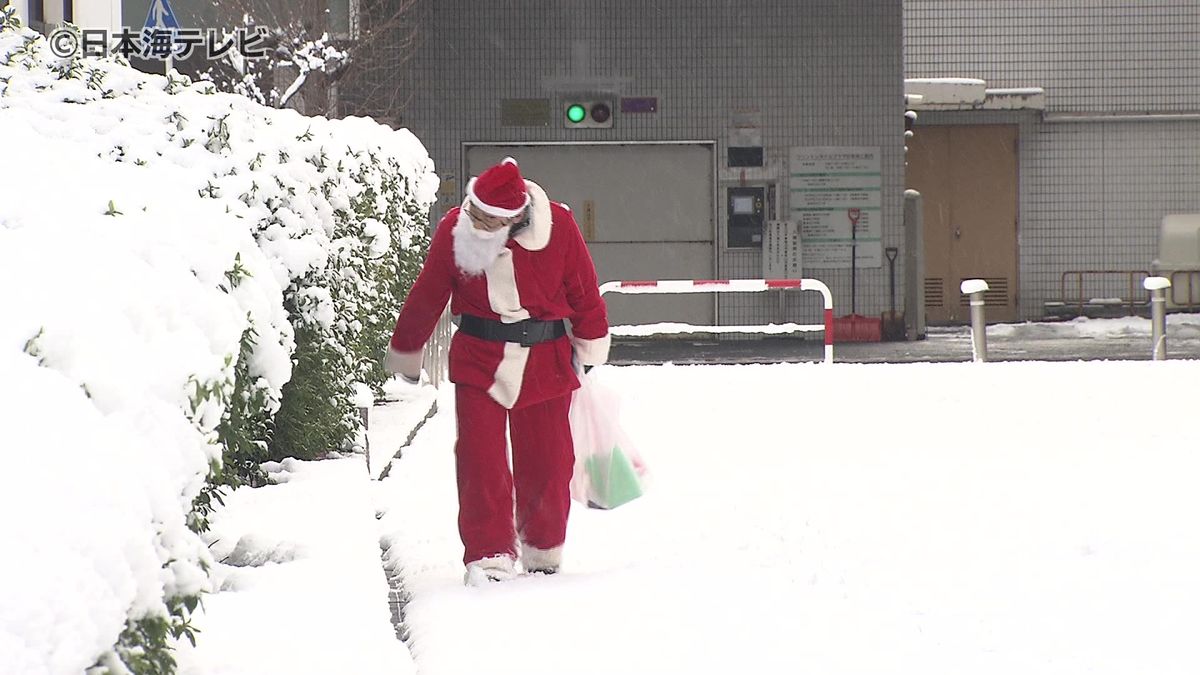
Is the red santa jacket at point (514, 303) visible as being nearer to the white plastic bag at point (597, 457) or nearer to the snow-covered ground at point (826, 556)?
the white plastic bag at point (597, 457)

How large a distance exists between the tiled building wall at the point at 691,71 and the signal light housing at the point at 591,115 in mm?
87

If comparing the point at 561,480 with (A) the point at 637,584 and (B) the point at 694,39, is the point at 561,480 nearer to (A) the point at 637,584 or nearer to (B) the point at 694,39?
(A) the point at 637,584

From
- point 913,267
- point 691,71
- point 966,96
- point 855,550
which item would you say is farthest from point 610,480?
point 966,96

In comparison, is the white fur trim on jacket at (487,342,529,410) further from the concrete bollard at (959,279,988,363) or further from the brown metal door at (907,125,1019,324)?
the brown metal door at (907,125,1019,324)

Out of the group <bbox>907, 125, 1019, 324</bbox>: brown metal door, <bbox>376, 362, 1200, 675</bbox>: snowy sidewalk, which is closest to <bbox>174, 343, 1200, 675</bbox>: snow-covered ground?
<bbox>376, 362, 1200, 675</bbox>: snowy sidewalk

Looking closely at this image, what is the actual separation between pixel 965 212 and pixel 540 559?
66.7 ft

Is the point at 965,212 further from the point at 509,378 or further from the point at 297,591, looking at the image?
the point at 297,591

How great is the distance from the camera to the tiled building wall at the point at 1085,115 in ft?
83.8

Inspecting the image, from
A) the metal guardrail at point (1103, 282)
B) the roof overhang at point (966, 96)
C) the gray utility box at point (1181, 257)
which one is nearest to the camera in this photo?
the roof overhang at point (966, 96)

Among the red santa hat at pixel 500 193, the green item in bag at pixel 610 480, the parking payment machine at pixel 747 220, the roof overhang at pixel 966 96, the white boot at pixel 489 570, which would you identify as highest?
the roof overhang at pixel 966 96

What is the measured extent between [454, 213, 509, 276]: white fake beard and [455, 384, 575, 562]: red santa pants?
17.6 inches

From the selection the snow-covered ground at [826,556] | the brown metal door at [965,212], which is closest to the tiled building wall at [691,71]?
the brown metal door at [965,212]

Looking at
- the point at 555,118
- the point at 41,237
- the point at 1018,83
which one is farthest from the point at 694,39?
the point at 41,237

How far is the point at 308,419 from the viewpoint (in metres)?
7.18
